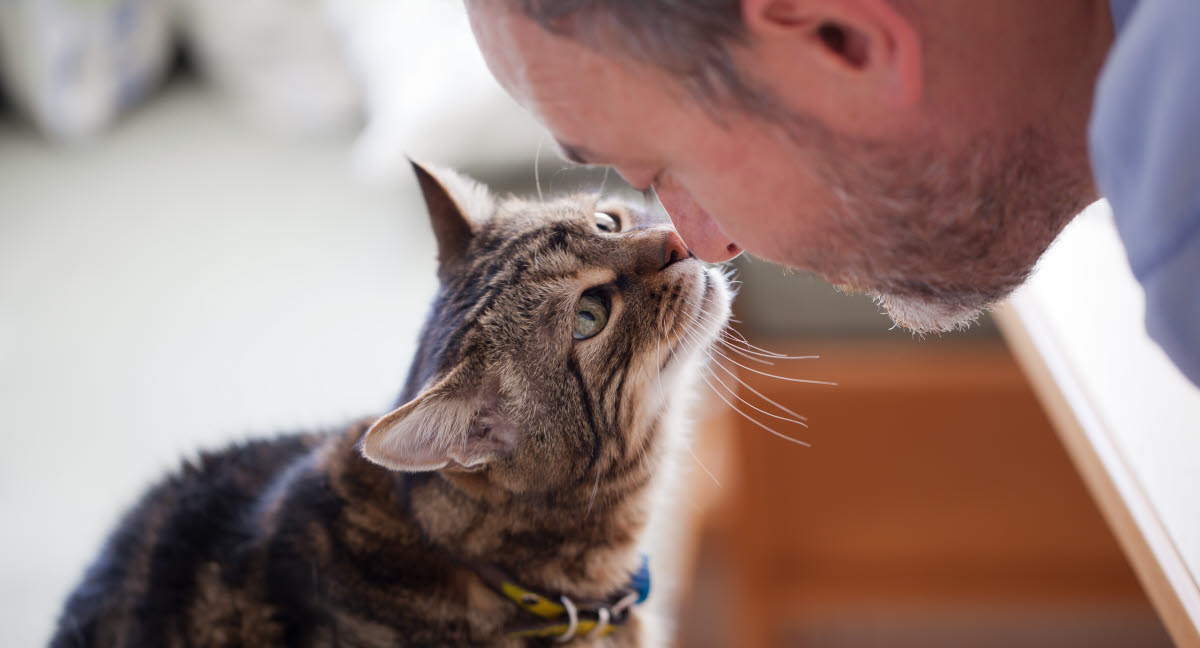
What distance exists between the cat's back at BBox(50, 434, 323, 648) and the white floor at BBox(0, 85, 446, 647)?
12 cm

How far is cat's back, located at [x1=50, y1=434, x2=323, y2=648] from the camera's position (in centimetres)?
100

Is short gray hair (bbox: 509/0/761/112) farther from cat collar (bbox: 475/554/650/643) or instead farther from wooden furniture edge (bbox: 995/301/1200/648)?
cat collar (bbox: 475/554/650/643)

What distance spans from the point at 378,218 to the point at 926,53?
1.48 metres

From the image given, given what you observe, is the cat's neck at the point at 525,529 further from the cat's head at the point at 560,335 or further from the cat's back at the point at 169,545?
the cat's back at the point at 169,545

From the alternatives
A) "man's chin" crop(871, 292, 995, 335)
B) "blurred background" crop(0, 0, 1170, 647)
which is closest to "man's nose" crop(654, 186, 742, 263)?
"man's chin" crop(871, 292, 995, 335)

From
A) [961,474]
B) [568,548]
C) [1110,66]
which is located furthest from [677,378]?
[961,474]

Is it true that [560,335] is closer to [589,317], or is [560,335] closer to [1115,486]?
[589,317]

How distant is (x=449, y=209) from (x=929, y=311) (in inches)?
23.0

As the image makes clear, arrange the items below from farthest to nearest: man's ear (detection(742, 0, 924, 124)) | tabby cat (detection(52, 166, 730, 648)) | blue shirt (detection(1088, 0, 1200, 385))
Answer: tabby cat (detection(52, 166, 730, 648)) < man's ear (detection(742, 0, 924, 124)) < blue shirt (detection(1088, 0, 1200, 385))

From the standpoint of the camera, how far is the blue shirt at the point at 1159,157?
500 millimetres

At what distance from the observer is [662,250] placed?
1068 millimetres

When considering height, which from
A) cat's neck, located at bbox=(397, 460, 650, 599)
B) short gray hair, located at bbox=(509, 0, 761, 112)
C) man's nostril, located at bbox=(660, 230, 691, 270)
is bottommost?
cat's neck, located at bbox=(397, 460, 650, 599)

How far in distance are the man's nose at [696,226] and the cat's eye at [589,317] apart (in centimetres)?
21

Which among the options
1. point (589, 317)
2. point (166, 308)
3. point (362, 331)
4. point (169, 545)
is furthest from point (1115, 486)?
point (166, 308)
